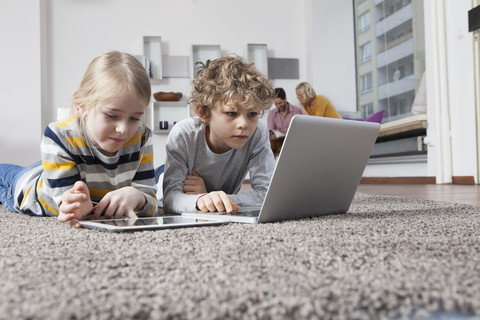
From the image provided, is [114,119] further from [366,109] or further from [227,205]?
[366,109]

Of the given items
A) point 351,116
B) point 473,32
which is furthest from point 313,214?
point 351,116

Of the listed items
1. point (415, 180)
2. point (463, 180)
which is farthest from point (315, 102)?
point (463, 180)

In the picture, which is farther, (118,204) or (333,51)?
(333,51)

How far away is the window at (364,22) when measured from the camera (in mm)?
4168

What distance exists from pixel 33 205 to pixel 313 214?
71 centimetres

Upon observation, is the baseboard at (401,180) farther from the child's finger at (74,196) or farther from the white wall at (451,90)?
the child's finger at (74,196)

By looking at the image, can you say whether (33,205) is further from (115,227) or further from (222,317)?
(222,317)

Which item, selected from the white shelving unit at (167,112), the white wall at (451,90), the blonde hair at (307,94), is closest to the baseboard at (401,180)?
the white wall at (451,90)

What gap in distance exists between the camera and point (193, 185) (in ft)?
3.79

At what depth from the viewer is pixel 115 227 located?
0.70 m

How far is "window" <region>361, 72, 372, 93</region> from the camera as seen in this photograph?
4.14m

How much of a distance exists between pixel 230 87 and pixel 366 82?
3.45 meters

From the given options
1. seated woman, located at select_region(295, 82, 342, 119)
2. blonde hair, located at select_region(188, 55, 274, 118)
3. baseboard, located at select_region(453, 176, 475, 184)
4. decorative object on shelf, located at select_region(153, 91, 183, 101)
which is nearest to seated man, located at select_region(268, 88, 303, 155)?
seated woman, located at select_region(295, 82, 342, 119)

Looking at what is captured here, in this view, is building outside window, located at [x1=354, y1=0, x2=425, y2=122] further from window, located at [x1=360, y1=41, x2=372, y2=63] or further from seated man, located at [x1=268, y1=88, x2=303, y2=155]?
seated man, located at [x1=268, y1=88, x2=303, y2=155]
